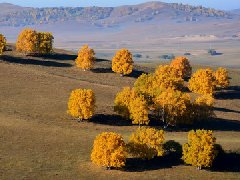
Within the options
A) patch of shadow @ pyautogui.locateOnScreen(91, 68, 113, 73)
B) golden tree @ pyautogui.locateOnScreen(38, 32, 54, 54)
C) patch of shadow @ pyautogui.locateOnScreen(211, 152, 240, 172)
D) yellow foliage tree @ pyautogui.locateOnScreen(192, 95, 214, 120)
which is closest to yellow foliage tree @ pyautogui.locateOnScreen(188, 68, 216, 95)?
yellow foliage tree @ pyautogui.locateOnScreen(192, 95, 214, 120)

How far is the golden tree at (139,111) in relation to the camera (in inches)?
3959

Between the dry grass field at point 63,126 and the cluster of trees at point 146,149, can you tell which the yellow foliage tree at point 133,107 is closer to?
the dry grass field at point 63,126

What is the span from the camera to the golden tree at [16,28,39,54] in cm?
15625

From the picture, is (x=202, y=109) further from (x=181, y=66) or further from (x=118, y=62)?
(x=181, y=66)

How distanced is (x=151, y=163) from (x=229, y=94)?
67.9m

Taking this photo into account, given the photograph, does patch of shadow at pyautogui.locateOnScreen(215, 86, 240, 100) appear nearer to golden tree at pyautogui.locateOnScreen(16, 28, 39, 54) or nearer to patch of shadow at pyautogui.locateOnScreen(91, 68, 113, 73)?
patch of shadow at pyautogui.locateOnScreen(91, 68, 113, 73)

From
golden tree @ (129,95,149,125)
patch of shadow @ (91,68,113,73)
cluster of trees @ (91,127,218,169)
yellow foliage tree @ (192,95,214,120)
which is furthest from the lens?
patch of shadow @ (91,68,113,73)

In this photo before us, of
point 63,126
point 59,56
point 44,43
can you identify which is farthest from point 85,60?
point 63,126

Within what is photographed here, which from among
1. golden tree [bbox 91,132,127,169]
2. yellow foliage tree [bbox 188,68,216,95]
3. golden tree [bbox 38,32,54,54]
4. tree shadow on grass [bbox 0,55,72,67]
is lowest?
golden tree [bbox 91,132,127,169]

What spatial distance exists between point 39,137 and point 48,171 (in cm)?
1568

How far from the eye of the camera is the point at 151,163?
8219 centimetres

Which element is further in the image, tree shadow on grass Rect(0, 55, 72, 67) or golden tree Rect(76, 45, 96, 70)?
tree shadow on grass Rect(0, 55, 72, 67)

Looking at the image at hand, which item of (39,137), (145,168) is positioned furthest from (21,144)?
(145,168)

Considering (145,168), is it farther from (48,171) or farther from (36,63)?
(36,63)
